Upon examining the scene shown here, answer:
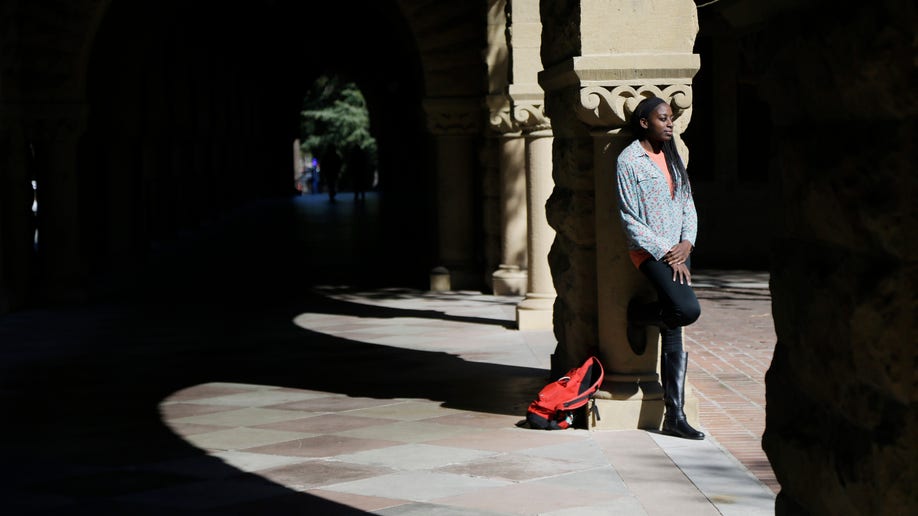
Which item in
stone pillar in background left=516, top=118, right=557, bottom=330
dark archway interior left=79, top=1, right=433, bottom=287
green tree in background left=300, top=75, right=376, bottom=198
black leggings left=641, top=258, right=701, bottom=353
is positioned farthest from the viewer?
green tree in background left=300, top=75, right=376, bottom=198

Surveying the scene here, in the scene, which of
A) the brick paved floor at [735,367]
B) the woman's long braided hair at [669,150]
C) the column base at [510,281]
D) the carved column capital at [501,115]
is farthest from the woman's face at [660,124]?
the column base at [510,281]

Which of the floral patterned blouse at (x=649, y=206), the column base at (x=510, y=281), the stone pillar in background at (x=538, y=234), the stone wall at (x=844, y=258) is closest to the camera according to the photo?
the stone wall at (x=844, y=258)

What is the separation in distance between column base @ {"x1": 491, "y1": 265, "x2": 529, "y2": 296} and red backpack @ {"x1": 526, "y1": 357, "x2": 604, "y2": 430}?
7.09 meters

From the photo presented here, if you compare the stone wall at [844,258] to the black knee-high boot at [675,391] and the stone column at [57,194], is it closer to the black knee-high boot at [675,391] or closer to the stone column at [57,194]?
the black knee-high boot at [675,391]

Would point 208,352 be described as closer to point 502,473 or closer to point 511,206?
point 511,206

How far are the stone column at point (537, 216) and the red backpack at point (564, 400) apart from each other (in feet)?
13.4

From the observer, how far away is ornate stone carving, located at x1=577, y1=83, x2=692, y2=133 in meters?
7.04

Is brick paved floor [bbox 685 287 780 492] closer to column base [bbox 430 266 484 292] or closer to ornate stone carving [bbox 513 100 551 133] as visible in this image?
ornate stone carving [bbox 513 100 551 133]

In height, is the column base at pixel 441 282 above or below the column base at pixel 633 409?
below

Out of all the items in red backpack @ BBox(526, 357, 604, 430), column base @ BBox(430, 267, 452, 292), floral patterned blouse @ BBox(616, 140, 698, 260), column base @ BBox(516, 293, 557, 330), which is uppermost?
floral patterned blouse @ BBox(616, 140, 698, 260)

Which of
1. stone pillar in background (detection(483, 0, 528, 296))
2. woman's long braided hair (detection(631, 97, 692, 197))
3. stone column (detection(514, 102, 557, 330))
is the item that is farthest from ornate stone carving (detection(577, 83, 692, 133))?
stone pillar in background (detection(483, 0, 528, 296))

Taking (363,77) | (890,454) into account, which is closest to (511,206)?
(890,454)

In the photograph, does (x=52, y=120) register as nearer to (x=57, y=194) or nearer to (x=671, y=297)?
(x=57, y=194)

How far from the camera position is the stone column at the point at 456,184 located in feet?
50.8
